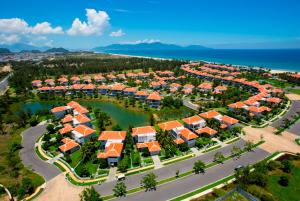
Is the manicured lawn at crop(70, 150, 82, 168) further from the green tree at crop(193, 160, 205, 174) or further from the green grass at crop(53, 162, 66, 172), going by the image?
the green tree at crop(193, 160, 205, 174)

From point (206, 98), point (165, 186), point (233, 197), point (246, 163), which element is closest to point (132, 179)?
point (165, 186)

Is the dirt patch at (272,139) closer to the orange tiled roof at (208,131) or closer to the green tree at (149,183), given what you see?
the orange tiled roof at (208,131)

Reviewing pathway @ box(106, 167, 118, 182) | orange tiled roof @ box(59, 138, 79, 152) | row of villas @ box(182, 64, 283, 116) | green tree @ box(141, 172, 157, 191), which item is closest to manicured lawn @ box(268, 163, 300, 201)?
green tree @ box(141, 172, 157, 191)

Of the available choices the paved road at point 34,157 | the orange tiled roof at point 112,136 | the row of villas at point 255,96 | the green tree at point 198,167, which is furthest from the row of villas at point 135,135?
the row of villas at point 255,96

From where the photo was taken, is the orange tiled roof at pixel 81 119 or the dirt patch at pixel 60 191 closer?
the dirt patch at pixel 60 191

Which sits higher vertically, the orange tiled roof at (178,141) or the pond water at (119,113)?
the orange tiled roof at (178,141)

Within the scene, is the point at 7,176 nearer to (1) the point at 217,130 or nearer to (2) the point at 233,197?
(2) the point at 233,197
